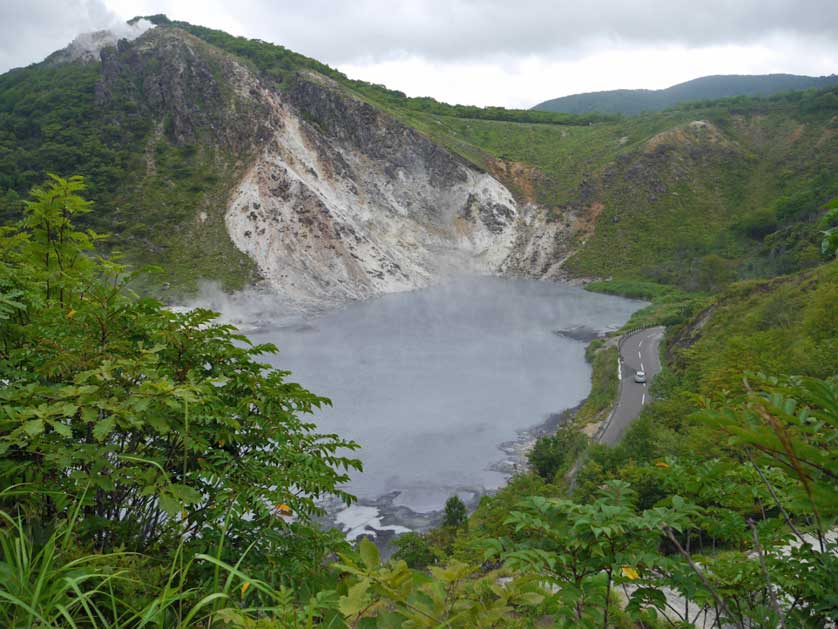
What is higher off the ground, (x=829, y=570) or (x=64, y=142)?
(x=64, y=142)

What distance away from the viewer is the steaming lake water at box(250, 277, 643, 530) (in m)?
23.2

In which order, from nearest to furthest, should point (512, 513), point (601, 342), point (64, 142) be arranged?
1. point (512, 513)
2. point (601, 342)
3. point (64, 142)

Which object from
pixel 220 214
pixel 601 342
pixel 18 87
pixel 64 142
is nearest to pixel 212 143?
pixel 220 214

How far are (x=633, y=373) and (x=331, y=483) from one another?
98.6ft

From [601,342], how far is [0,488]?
4009cm

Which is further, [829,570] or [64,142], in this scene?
[64,142]

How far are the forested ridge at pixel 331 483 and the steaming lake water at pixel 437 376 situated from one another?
121 inches

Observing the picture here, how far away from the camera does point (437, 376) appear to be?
115 feet

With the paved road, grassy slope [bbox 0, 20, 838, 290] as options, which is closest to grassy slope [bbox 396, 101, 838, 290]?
grassy slope [bbox 0, 20, 838, 290]

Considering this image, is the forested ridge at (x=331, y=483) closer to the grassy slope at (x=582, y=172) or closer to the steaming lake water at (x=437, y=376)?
the steaming lake water at (x=437, y=376)

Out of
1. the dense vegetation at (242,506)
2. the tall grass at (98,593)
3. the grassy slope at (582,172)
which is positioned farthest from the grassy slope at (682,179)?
the tall grass at (98,593)

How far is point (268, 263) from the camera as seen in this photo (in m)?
54.4

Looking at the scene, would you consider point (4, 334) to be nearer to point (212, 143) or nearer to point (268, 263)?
point (268, 263)

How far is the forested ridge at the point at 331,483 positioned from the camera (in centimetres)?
197
